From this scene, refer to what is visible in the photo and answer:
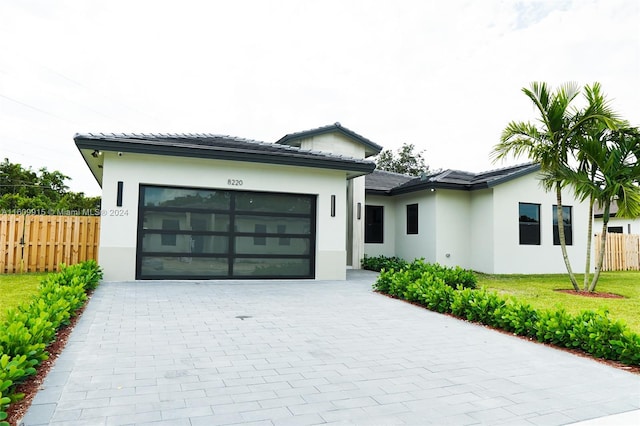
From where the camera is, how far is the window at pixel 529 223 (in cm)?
1418

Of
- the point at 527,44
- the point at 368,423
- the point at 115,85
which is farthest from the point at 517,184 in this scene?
the point at 115,85

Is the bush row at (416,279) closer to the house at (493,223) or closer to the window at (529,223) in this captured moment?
the house at (493,223)

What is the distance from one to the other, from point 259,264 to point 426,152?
99.8 ft

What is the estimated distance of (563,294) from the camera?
386 inches

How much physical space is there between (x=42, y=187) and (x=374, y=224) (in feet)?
89.4

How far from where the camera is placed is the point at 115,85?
69.5 ft

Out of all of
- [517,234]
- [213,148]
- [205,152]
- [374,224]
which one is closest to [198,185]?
Result: [205,152]

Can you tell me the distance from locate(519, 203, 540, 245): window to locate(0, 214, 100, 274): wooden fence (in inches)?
547

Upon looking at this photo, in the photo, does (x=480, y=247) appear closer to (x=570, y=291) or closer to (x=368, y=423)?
→ (x=570, y=291)

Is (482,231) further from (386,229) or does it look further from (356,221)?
(356,221)

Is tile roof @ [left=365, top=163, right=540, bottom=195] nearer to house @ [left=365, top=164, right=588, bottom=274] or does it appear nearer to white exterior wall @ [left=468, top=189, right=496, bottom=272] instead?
house @ [left=365, top=164, right=588, bottom=274]

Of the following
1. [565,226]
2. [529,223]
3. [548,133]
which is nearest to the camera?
[548,133]

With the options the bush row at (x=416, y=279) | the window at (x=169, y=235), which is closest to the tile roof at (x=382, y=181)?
the bush row at (x=416, y=279)

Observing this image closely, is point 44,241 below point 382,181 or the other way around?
below
